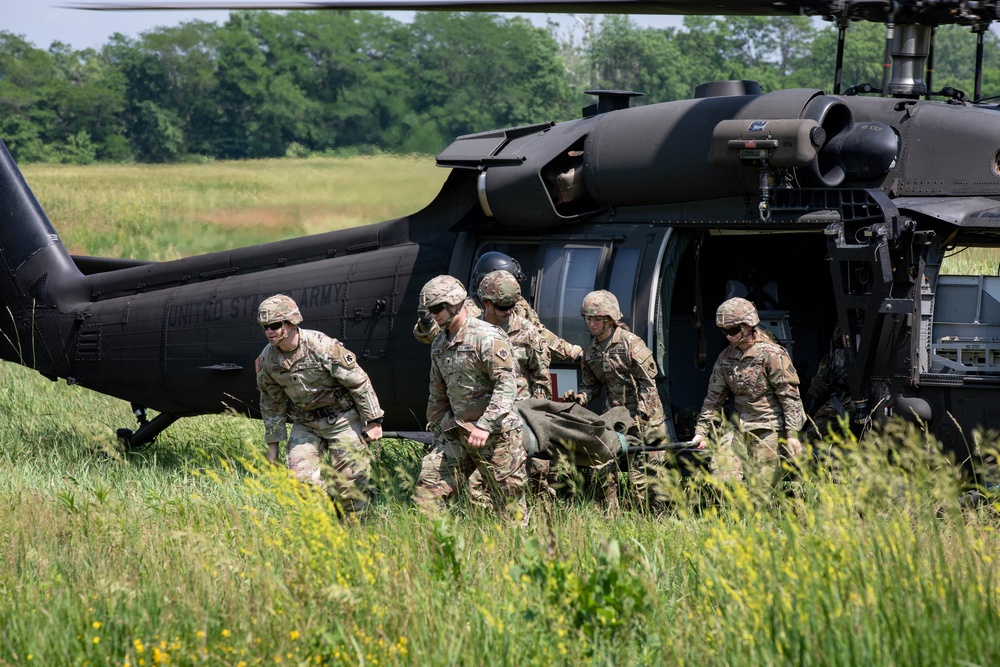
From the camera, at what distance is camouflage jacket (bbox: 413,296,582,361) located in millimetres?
6926

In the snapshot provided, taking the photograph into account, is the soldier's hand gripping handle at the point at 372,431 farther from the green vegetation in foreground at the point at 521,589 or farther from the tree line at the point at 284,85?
the tree line at the point at 284,85

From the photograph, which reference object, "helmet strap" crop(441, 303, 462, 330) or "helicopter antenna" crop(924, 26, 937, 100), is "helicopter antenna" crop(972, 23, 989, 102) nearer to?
"helicopter antenna" crop(924, 26, 937, 100)

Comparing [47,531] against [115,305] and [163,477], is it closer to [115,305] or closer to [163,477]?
[163,477]

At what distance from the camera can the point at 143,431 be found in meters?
9.30

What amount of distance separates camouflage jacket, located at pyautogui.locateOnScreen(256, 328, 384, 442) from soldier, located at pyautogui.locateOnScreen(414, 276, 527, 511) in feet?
1.64

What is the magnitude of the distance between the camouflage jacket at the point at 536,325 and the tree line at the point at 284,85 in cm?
1369

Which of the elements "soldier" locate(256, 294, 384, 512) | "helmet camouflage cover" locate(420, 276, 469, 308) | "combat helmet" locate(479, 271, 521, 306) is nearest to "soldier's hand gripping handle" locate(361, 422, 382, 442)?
"soldier" locate(256, 294, 384, 512)

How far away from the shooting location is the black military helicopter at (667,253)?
20.1 feet

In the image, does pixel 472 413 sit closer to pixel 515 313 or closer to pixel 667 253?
pixel 515 313

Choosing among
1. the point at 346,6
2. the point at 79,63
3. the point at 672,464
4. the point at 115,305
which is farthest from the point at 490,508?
the point at 79,63

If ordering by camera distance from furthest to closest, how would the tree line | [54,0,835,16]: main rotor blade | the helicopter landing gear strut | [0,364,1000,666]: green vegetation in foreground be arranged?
the tree line → the helicopter landing gear strut → [54,0,835,16]: main rotor blade → [0,364,1000,666]: green vegetation in foreground

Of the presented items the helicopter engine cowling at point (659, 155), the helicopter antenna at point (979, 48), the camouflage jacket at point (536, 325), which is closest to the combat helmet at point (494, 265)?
the camouflage jacket at point (536, 325)

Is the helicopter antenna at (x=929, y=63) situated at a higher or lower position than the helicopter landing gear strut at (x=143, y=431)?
higher

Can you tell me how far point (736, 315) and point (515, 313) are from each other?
1310 mm
